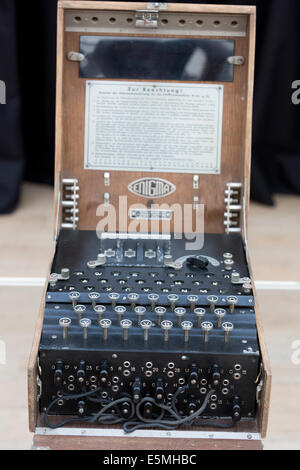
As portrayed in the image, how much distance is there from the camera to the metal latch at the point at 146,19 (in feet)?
7.57

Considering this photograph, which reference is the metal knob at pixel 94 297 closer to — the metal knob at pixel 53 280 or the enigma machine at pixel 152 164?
the enigma machine at pixel 152 164

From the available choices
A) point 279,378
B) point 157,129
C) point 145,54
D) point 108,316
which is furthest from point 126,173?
point 279,378

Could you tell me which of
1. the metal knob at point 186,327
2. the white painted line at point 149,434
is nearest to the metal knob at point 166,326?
the metal knob at point 186,327

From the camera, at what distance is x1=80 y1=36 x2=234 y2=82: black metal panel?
2.36 meters

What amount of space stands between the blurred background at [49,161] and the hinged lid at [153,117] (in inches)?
24.0

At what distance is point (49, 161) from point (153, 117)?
181 cm

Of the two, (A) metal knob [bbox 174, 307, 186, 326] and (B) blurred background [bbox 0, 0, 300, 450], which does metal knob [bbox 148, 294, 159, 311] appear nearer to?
(A) metal knob [bbox 174, 307, 186, 326]

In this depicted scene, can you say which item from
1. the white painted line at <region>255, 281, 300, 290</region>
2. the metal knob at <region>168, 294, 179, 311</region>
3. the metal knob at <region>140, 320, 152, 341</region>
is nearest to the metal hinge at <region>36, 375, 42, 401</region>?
the metal knob at <region>140, 320, 152, 341</region>

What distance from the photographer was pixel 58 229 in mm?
2334

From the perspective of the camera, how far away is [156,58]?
237cm

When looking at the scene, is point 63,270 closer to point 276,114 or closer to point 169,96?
point 169,96

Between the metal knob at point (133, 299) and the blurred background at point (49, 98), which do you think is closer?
the metal knob at point (133, 299)

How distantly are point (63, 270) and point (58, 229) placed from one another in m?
0.34
